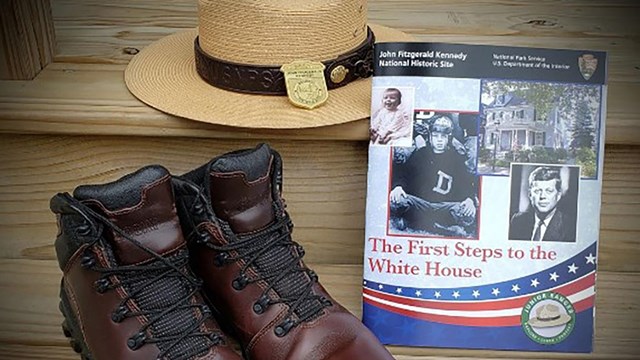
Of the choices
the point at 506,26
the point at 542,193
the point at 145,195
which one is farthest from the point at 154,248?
the point at 506,26

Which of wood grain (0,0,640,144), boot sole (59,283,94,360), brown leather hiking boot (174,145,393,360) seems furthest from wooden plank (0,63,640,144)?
boot sole (59,283,94,360)

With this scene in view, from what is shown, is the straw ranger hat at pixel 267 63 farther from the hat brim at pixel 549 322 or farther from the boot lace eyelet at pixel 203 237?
the hat brim at pixel 549 322

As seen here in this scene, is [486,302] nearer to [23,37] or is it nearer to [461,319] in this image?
[461,319]

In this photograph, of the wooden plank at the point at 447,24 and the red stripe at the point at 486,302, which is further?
the wooden plank at the point at 447,24

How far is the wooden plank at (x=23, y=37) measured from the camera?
1001 mm

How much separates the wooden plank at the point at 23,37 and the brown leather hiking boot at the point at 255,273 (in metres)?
0.35

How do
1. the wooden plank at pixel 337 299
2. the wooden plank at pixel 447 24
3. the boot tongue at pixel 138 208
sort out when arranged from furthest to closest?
the wooden plank at pixel 447 24, the wooden plank at pixel 337 299, the boot tongue at pixel 138 208

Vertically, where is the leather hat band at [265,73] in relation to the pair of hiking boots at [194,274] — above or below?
above

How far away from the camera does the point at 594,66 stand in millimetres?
904

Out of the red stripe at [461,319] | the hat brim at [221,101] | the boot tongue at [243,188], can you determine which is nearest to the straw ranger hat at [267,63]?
the hat brim at [221,101]

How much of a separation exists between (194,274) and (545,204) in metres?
0.39

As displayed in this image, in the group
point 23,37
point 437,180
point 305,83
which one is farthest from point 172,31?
point 437,180

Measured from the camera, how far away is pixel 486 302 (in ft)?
3.00

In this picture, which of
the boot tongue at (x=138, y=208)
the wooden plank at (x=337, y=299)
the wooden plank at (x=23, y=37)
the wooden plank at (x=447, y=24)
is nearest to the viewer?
the boot tongue at (x=138, y=208)
